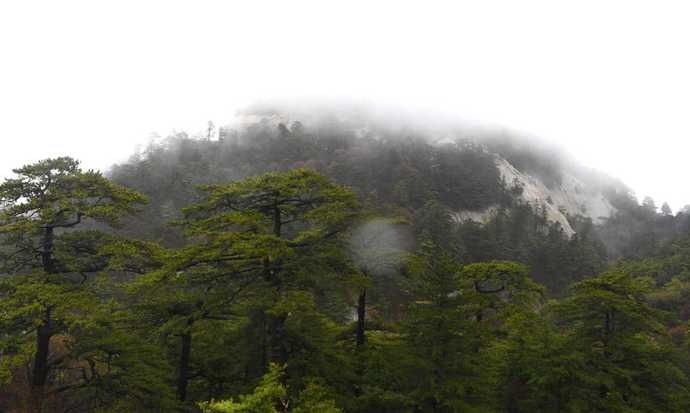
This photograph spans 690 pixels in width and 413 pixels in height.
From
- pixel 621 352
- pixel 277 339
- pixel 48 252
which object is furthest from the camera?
pixel 621 352

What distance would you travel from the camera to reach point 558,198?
121938 millimetres

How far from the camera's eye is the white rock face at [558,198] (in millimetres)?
96244

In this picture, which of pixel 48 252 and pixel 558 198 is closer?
pixel 48 252

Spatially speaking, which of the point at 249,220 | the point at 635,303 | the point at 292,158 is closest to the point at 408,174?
the point at 292,158

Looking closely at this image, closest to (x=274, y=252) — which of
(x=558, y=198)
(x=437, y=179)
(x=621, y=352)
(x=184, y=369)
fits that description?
(x=184, y=369)

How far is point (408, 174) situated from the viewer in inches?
3268

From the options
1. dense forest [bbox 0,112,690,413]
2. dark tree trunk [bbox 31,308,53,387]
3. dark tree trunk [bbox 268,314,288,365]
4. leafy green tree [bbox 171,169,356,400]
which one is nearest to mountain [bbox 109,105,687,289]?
dense forest [bbox 0,112,690,413]

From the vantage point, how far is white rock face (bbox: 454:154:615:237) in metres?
96.2

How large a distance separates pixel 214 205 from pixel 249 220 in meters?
2.78

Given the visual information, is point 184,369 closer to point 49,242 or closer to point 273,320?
point 273,320

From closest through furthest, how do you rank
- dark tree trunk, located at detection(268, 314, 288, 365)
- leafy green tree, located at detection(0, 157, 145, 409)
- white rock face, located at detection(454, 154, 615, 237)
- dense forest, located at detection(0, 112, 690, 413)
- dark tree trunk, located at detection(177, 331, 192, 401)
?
leafy green tree, located at detection(0, 157, 145, 409) < dense forest, located at detection(0, 112, 690, 413) < dark tree trunk, located at detection(268, 314, 288, 365) < dark tree trunk, located at detection(177, 331, 192, 401) < white rock face, located at detection(454, 154, 615, 237)

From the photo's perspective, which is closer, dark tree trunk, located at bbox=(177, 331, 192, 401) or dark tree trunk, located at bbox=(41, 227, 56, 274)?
dark tree trunk, located at bbox=(41, 227, 56, 274)

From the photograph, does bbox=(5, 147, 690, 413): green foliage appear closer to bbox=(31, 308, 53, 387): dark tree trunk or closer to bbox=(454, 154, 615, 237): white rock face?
bbox=(31, 308, 53, 387): dark tree trunk

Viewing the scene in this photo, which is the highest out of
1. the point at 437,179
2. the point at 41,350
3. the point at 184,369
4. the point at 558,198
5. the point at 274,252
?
the point at 274,252
